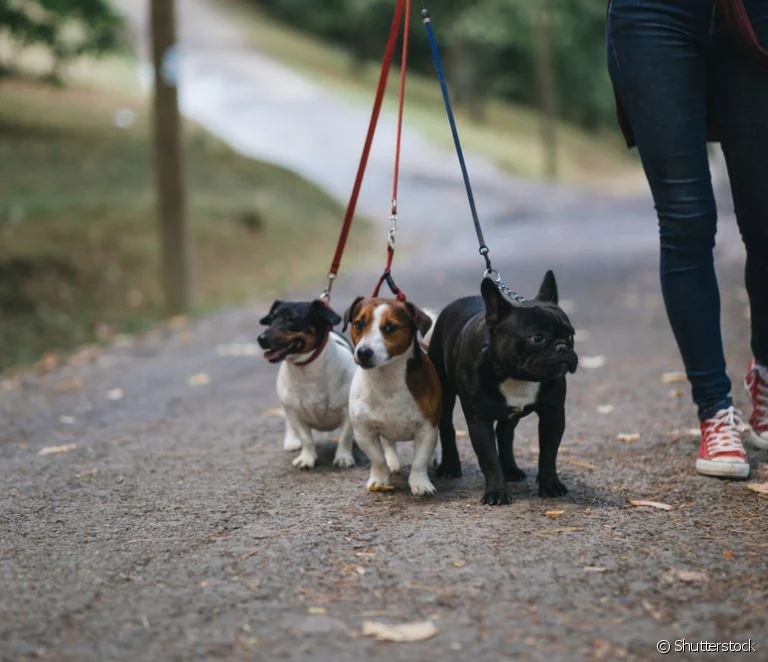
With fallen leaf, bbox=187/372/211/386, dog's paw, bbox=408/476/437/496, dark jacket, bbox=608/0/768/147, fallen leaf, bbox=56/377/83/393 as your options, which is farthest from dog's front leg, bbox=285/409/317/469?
fallen leaf, bbox=56/377/83/393

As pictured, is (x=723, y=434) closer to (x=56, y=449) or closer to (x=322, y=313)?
(x=322, y=313)

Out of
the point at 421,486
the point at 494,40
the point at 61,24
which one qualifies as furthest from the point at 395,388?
the point at 494,40

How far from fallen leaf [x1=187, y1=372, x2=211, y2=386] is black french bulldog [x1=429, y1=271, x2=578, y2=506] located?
147 inches

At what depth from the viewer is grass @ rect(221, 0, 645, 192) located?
3491cm

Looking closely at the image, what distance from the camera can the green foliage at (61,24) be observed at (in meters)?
19.0

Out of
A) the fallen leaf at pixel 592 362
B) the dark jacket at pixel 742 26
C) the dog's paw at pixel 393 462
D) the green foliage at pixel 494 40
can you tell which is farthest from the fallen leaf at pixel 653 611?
the green foliage at pixel 494 40

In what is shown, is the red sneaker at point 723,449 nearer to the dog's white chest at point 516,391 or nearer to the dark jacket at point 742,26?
the dog's white chest at point 516,391

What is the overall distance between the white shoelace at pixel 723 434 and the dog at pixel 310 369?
160cm

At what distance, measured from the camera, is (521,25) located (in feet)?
129

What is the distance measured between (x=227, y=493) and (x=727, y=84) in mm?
2626

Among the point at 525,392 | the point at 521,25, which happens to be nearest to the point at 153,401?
the point at 525,392

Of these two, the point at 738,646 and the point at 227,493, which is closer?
the point at 738,646

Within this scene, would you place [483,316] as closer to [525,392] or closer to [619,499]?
[525,392]

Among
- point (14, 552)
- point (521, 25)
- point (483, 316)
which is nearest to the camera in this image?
point (14, 552)
